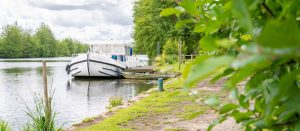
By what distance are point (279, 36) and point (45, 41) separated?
114327mm

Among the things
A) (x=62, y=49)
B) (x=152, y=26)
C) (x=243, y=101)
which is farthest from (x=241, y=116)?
(x=62, y=49)

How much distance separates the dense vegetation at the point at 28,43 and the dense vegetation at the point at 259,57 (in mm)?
103168

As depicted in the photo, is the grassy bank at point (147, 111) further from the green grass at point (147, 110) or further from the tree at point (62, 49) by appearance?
the tree at point (62, 49)

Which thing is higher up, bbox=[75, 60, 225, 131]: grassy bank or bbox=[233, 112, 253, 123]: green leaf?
bbox=[233, 112, 253, 123]: green leaf

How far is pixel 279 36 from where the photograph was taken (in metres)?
0.49

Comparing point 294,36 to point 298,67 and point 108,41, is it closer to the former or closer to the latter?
point 298,67

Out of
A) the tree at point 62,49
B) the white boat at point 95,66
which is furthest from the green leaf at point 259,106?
the tree at point 62,49

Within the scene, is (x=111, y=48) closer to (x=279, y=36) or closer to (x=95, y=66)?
(x=95, y=66)

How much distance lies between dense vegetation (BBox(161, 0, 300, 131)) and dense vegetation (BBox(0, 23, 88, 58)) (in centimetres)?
10317

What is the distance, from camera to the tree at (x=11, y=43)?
98.2 m

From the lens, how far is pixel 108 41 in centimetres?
3111

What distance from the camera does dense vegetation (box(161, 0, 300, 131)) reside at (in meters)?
0.50

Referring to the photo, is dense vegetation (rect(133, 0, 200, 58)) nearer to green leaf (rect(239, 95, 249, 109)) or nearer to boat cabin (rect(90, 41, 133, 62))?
boat cabin (rect(90, 41, 133, 62))

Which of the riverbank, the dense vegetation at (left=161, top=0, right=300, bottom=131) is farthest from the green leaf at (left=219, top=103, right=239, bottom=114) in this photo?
the riverbank
